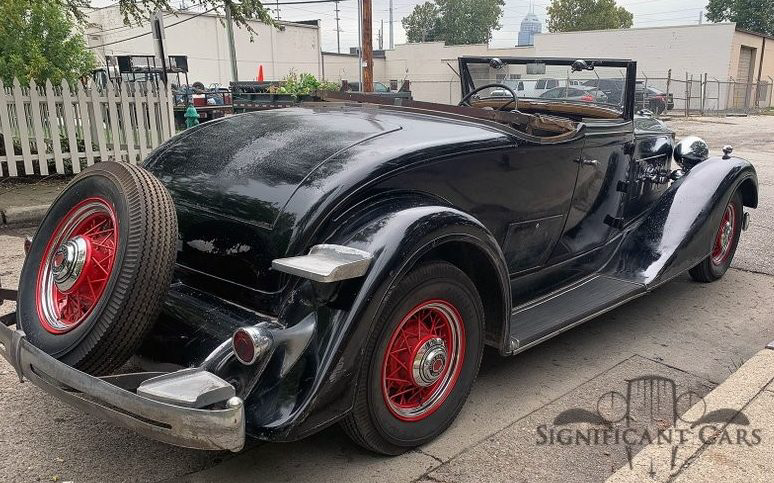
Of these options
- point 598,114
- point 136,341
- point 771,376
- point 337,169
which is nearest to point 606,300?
point 771,376

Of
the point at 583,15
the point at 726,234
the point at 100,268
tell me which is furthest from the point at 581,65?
the point at 583,15

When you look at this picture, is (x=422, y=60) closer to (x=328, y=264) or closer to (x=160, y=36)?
(x=160, y=36)

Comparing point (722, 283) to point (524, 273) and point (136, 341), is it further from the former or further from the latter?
point (136, 341)

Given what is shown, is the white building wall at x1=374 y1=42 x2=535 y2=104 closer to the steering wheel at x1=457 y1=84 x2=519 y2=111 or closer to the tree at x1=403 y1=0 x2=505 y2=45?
the tree at x1=403 y1=0 x2=505 y2=45

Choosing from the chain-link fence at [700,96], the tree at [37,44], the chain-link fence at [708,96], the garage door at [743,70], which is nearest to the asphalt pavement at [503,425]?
the tree at [37,44]

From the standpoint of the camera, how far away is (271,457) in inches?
104

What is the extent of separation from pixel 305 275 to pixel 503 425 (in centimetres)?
135

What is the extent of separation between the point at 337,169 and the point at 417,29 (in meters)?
84.1

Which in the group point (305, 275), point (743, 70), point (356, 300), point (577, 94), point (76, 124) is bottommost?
point (356, 300)

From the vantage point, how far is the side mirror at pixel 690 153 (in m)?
4.89

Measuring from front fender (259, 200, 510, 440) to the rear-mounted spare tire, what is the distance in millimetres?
588

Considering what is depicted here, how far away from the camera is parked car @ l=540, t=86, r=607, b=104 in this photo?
461 centimetres

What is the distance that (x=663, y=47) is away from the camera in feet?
117

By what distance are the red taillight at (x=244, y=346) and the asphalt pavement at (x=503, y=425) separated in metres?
0.62
